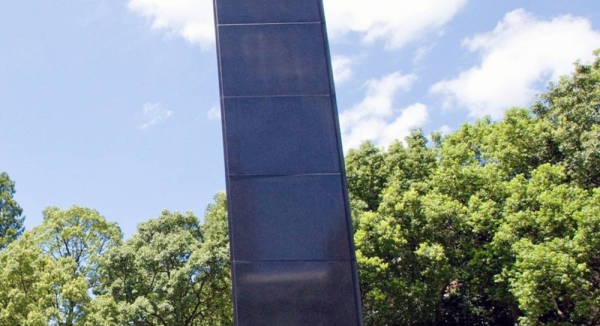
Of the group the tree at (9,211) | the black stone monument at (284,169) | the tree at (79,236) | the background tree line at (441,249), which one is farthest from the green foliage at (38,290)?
the black stone monument at (284,169)

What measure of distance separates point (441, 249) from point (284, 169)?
37.6 ft

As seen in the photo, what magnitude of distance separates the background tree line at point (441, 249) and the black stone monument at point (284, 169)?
10386mm

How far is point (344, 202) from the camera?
4.41m

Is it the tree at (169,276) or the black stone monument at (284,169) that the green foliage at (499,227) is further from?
the black stone monument at (284,169)

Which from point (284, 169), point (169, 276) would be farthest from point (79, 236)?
point (284, 169)

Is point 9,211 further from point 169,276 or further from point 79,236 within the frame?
point 169,276

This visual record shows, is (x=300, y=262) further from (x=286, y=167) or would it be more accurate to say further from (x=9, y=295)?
(x=9, y=295)

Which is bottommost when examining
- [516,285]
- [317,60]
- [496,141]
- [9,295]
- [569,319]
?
[569,319]

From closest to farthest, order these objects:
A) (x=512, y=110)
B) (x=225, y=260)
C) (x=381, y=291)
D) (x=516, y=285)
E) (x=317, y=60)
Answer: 1. (x=317, y=60)
2. (x=516, y=285)
3. (x=381, y=291)
4. (x=225, y=260)
5. (x=512, y=110)

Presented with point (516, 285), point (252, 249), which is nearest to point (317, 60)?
point (252, 249)

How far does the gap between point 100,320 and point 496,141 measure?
12.7m

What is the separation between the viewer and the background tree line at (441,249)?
13742 millimetres

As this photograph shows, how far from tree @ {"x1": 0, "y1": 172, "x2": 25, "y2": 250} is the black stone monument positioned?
78.0 feet

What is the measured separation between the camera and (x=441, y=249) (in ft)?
49.3
